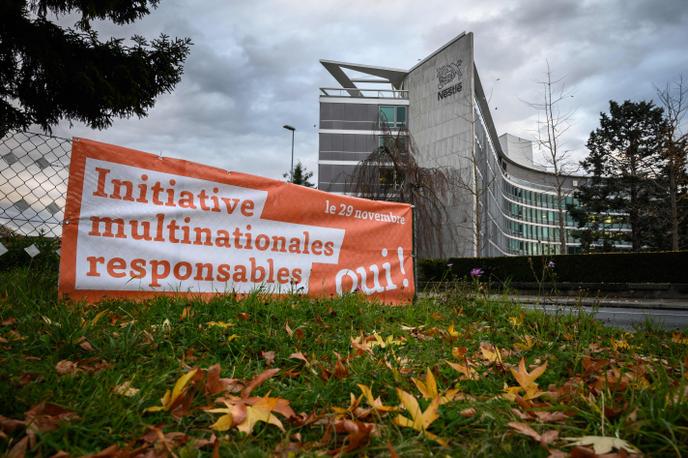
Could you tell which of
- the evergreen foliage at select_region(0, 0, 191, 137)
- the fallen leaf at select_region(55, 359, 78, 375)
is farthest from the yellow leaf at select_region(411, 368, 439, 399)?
the evergreen foliage at select_region(0, 0, 191, 137)

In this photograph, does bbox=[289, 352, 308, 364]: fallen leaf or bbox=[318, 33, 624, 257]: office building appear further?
bbox=[318, 33, 624, 257]: office building

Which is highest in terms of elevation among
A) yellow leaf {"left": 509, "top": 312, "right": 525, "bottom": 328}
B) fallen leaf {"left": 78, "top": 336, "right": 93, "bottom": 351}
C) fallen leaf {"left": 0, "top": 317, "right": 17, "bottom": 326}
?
fallen leaf {"left": 0, "top": 317, "right": 17, "bottom": 326}

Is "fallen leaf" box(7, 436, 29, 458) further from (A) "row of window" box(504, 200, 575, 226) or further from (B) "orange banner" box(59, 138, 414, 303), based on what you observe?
(A) "row of window" box(504, 200, 575, 226)

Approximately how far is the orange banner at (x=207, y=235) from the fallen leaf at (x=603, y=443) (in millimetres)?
2989

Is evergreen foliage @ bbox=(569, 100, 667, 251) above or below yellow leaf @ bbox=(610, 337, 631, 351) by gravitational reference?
above

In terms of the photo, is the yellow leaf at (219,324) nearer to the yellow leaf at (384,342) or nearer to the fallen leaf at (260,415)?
the yellow leaf at (384,342)

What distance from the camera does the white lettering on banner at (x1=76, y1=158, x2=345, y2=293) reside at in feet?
12.3

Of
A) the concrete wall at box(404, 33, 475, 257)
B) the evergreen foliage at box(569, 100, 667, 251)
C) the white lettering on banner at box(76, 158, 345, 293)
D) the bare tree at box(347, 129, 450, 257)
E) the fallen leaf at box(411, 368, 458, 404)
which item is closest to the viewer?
the fallen leaf at box(411, 368, 458, 404)

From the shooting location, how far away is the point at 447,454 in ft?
4.72

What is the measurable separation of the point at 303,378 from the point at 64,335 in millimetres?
1464

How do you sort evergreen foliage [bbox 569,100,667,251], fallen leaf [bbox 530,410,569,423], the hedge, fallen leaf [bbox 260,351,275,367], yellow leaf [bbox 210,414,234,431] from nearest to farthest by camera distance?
yellow leaf [bbox 210,414,234,431] < fallen leaf [bbox 530,410,569,423] < fallen leaf [bbox 260,351,275,367] < the hedge < evergreen foliage [bbox 569,100,667,251]

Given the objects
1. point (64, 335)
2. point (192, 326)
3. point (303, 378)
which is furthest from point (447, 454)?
point (64, 335)

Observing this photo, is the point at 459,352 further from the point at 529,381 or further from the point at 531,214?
the point at 531,214

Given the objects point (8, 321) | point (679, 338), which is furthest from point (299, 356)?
point (679, 338)
